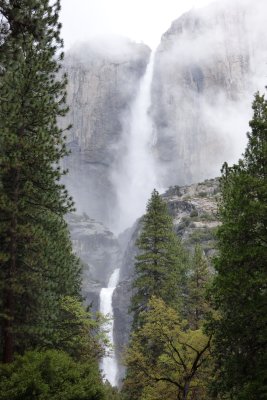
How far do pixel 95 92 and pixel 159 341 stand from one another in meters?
143

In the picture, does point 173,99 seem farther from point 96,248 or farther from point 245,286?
point 245,286

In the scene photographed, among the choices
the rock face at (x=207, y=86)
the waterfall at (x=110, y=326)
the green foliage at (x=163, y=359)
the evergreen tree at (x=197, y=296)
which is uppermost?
the rock face at (x=207, y=86)

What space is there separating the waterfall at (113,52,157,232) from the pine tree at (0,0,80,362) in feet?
435

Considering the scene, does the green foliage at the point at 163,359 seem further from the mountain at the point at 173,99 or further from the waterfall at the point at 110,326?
the mountain at the point at 173,99

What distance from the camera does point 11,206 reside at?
45.4 ft

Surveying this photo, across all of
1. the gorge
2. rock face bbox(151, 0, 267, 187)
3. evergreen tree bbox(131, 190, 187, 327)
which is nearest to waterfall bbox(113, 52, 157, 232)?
the gorge

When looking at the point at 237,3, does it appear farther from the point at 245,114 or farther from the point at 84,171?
the point at 84,171

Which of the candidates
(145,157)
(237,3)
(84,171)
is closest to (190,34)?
(237,3)

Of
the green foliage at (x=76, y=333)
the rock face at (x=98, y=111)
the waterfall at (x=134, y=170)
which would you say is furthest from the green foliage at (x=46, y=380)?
the waterfall at (x=134, y=170)

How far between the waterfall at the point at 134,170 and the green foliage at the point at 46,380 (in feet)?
442

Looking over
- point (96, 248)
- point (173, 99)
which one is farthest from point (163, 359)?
point (173, 99)

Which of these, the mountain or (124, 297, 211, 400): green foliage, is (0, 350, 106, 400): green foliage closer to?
(124, 297, 211, 400): green foliage

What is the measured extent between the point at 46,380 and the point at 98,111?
145170mm

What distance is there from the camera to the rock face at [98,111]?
14588 centimetres
